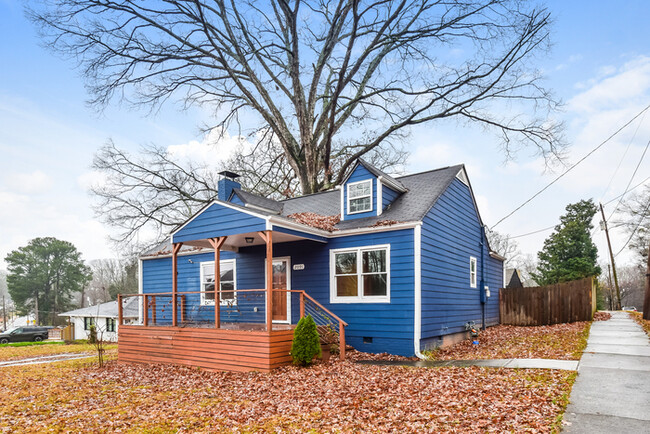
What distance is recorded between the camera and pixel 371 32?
22.2 meters

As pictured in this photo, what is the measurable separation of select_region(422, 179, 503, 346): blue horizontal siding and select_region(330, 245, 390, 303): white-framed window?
3.53 feet

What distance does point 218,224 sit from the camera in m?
11.3

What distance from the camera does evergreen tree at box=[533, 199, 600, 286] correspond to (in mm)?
29531

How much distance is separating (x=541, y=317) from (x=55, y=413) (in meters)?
16.6

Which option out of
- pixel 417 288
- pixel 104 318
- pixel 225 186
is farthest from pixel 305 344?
pixel 104 318

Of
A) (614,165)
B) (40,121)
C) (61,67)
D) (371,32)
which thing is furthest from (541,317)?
(61,67)

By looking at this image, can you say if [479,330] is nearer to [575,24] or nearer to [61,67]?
[575,24]

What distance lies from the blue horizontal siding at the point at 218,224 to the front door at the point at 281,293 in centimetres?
291

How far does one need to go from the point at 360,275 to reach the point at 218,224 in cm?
412

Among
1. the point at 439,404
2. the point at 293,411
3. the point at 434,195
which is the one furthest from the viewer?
the point at 434,195

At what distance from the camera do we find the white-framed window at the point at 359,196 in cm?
1298

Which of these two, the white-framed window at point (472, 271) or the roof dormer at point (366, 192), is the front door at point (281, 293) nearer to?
the roof dormer at point (366, 192)

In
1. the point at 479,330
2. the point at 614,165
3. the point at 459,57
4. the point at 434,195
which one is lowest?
the point at 479,330

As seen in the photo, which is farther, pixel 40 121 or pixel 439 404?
pixel 40 121
